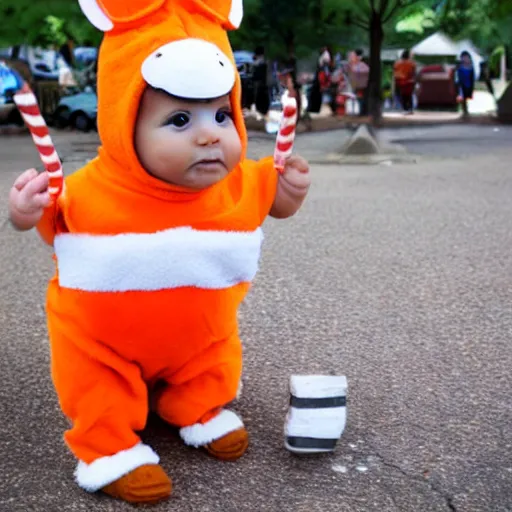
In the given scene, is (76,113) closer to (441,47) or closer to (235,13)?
(235,13)

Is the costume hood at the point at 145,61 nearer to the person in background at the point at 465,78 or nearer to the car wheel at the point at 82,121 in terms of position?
the car wheel at the point at 82,121

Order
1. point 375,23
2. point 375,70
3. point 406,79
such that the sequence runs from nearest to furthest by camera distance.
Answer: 1. point 375,23
2. point 375,70
3. point 406,79

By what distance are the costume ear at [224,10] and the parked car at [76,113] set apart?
12234 millimetres

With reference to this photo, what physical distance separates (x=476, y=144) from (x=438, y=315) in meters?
9.02

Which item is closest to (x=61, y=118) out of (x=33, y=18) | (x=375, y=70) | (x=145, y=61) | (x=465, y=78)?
(x=33, y=18)

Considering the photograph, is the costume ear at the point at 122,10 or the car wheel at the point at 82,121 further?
the car wheel at the point at 82,121

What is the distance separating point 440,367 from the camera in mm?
3143

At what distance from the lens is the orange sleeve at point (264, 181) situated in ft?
7.82

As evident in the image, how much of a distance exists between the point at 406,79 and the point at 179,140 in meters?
18.4

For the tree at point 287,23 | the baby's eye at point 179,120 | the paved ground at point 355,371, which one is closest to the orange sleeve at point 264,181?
the baby's eye at point 179,120

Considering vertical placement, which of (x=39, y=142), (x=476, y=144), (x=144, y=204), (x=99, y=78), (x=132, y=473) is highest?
(x=99, y=78)

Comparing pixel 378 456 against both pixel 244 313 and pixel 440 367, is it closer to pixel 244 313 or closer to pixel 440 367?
pixel 440 367

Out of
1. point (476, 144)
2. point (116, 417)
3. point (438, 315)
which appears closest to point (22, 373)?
point (116, 417)

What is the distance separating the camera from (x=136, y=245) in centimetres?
217
